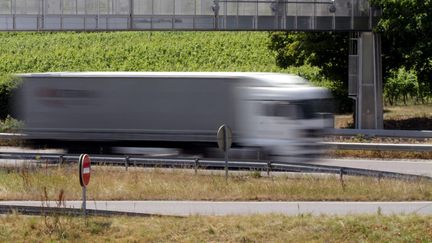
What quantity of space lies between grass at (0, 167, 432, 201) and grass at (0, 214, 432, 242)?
10.3 feet

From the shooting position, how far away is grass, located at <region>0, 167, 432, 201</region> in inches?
752

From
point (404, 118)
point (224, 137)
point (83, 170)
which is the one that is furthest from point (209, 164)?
point (404, 118)

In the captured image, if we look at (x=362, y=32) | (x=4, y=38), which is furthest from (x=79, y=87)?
(x=4, y=38)

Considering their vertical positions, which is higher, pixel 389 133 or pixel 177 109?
pixel 177 109

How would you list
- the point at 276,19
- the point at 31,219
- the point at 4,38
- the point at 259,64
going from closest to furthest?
the point at 31,219
the point at 276,19
the point at 259,64
the point at 4,38

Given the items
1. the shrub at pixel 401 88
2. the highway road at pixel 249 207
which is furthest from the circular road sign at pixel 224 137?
the shrub at pixel 401 88

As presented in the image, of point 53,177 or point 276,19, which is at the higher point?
point 276,19

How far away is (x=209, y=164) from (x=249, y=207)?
7.68m

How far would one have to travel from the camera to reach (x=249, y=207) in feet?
58.0

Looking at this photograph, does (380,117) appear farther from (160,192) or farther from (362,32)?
(160,192)

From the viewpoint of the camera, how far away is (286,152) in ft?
90.6

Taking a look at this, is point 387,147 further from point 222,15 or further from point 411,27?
point 222,15

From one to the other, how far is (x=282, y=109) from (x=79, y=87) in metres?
6.88

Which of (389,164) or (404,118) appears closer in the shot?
(389,164)
